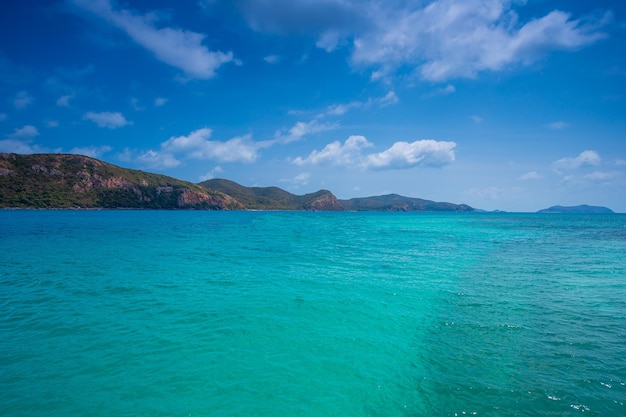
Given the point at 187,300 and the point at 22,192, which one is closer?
the point at 187,300

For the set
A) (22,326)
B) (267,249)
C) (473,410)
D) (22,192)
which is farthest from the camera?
(22,192)

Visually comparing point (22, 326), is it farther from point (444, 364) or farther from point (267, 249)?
point (267, 249)

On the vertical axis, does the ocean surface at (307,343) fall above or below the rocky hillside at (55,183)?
below

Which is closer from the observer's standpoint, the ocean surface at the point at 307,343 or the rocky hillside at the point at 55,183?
the ocean surface at the point at 307,343

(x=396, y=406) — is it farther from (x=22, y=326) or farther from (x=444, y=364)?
(x=22, y=326)

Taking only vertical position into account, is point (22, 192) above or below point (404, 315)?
above

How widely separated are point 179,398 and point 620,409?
36.2 ft

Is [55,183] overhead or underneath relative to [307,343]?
overhead

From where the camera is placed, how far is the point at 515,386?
26.1 feet

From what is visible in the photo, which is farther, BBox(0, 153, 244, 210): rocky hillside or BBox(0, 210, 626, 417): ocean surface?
BBox(0, 153, 244, 210): rocky hillside

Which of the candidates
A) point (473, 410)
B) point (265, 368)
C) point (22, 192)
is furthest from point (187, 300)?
point (22, 192)

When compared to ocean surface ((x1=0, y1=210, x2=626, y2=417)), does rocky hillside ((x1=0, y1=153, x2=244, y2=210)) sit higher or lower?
higher

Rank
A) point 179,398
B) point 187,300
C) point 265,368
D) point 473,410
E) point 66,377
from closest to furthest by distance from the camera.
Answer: point 473,410
point 179,398
point 66,377
point 265,368
point 187,300

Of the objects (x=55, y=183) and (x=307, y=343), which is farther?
(x=55, y=183)
